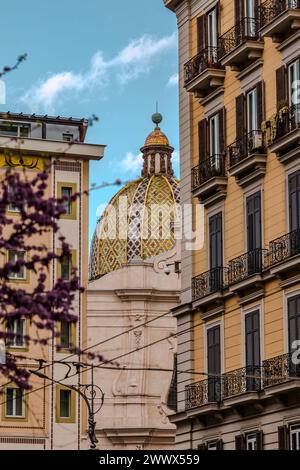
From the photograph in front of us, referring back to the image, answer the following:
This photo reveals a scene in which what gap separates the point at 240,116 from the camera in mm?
43062

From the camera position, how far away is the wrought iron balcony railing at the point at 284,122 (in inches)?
1535

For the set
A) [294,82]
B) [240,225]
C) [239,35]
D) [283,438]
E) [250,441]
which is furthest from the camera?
[239,35]

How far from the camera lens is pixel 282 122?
39719 mm

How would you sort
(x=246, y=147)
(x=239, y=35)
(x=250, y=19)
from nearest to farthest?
(x=246, y=147) → (x=250, y=19) → (x=239, y=35)

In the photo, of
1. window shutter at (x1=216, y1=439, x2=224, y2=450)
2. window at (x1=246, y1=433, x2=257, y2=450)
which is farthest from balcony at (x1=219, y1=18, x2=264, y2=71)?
window shutter at (x1=216, y1=439, x2=224, y2=450)

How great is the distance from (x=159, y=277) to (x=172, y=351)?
4989 mm

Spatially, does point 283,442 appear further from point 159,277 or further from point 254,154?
point 159,277

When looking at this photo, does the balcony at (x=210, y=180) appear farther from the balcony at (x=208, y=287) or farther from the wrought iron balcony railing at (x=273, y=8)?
the wrought iron balcony railing at (x=273, y=8)

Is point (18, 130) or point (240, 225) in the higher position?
point (18, 130)

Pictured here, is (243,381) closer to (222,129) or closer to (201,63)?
(222,129)

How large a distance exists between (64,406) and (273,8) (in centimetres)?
3013

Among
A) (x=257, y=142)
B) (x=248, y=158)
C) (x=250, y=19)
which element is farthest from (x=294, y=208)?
(x=250, y=19)

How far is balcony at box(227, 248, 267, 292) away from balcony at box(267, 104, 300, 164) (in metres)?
2.95
